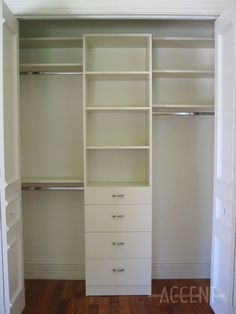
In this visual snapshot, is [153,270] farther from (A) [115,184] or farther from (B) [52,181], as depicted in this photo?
(B) [52,181]

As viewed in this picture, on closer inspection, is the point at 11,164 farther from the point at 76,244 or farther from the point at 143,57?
the point at 143,57

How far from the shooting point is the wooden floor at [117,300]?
2295 millimetres

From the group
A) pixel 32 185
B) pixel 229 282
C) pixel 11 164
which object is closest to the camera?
pixel 229 282

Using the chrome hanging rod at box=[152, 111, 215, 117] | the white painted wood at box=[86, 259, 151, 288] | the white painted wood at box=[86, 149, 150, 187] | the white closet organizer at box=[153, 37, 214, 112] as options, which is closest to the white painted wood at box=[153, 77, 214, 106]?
the white closet organizer at box=[153, 37, 214, 112]

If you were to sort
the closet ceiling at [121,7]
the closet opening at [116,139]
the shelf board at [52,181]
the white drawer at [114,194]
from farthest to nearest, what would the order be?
the closet opening at [116,139], the shelf board at [52,181], the white drawer at [114,194], the closet ceiling at [121,7]

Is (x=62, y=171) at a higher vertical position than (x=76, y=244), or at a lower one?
higher

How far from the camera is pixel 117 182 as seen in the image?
8.82 feet

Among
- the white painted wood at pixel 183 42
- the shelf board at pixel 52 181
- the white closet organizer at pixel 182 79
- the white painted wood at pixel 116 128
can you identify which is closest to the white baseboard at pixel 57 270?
the shelf board at pixel 52 181

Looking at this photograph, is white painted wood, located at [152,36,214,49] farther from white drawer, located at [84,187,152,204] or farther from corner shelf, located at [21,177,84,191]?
corner shelf, located at [21,177,84,191]

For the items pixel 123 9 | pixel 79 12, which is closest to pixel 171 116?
pixel 123 9

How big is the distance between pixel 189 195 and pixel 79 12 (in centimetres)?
188

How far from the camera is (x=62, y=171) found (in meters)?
2.76

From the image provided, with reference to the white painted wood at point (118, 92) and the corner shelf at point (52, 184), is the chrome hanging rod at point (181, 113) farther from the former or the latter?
the corner shelf at point (52, 184)

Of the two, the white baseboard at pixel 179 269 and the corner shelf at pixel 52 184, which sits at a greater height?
the corner shelf at pixel 52 184
